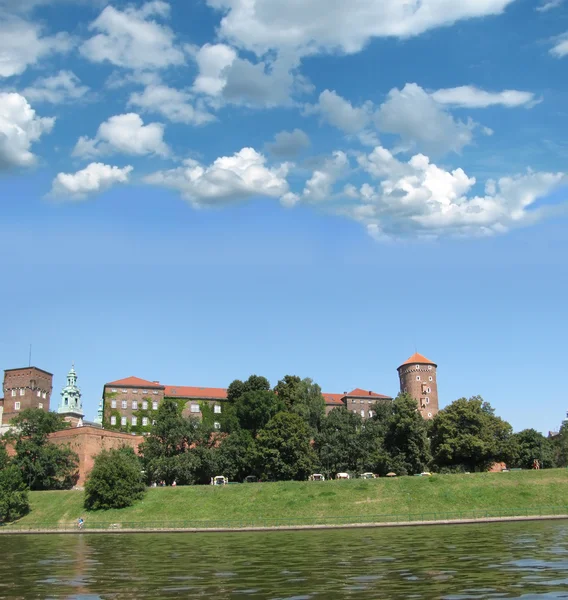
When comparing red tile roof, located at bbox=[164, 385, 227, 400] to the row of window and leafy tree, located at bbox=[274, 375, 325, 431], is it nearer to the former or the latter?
the row of window

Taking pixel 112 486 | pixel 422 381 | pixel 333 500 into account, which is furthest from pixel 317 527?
pixel 422 381

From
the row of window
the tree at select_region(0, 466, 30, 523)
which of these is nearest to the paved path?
the tree at select_region(0, 466, 30, 523)

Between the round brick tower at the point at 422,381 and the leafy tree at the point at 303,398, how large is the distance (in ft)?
85.4

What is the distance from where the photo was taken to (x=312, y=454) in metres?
67.6

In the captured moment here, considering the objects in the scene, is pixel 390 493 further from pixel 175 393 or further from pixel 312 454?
pixel 175 393

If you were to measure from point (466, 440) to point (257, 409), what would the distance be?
24.3 m

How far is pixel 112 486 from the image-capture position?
59438mm

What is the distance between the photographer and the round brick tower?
109 meters

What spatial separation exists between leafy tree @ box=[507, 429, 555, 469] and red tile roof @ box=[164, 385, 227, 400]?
136ft

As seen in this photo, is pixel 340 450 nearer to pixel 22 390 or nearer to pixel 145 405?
pixel 145 405

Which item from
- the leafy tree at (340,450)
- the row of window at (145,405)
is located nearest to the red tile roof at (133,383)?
the row of window at (145,405)

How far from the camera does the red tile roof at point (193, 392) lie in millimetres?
100312

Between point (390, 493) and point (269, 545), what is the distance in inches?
986

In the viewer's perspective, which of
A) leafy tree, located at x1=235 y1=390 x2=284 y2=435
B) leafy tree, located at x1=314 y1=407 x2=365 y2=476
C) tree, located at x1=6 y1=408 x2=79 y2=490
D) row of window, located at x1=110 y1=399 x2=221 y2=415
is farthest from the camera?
row of window, located at x1=110 y1=399 x2=221 y2=415
